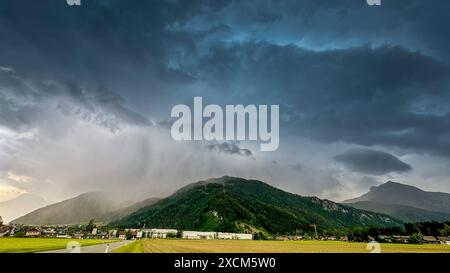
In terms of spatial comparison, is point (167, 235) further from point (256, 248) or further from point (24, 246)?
point (256, 248)

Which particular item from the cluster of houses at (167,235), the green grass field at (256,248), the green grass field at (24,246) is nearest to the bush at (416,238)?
the green grass field at (256,248)

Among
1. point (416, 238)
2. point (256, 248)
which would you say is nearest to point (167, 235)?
point (416, 238)

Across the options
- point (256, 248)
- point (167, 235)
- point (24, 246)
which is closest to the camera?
point (256, 248)

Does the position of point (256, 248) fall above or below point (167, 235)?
above

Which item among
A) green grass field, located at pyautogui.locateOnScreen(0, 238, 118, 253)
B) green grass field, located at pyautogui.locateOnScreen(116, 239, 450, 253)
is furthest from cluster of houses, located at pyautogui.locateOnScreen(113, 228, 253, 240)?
green grass field, located at pyautogui.locateOnScreen(116, 239, 450, 253)

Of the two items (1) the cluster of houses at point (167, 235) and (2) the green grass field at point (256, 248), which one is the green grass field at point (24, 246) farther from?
(1) the cluster of houses at point (167, 235)

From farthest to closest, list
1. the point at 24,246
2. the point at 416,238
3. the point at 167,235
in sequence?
the point at 167,235
the point at 416,238
the point at 24,246

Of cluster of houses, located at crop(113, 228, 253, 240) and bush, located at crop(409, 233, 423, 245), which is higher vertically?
bush, located at crop(409, 233, 423, 245)

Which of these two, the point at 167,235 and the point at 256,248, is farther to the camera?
the point at 167,235

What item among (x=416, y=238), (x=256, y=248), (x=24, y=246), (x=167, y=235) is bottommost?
(x=167, y=235)

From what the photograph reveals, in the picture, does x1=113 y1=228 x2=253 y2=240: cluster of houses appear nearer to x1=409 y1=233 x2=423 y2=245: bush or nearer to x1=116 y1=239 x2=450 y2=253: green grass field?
x1=116 y1=239 x2=450 y2=253: green grass field
